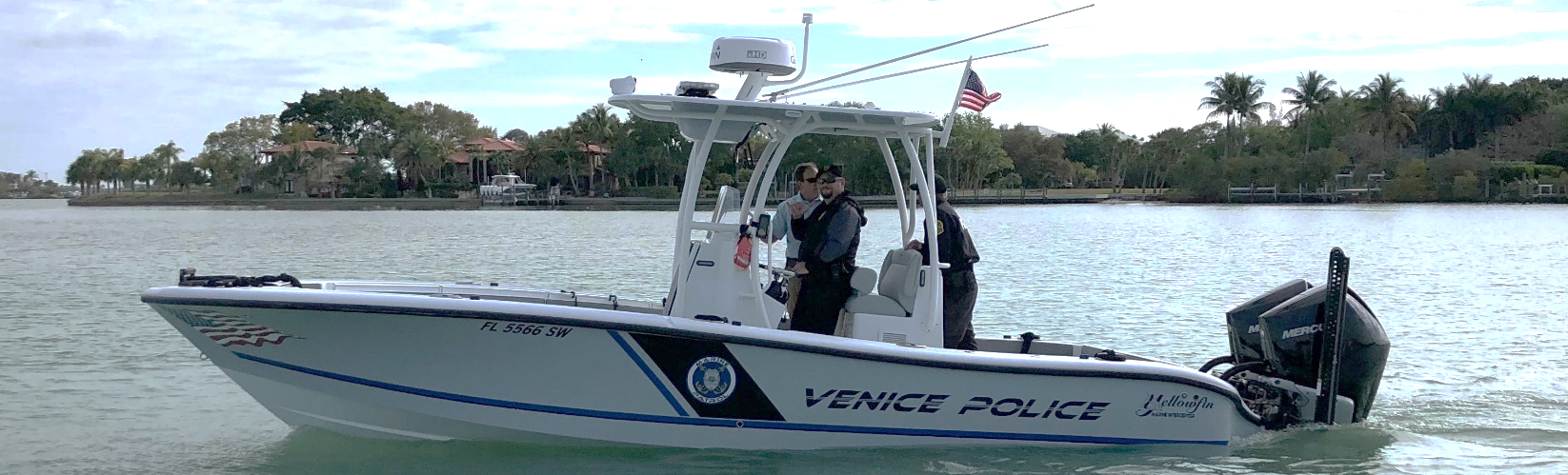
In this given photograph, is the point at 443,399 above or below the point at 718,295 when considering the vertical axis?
below

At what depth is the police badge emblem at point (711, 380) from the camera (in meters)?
6.17

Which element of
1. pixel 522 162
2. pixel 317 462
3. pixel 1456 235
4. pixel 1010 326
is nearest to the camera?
pixel 317 462

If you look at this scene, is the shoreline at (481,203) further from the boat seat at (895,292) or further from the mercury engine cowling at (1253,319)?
the boat seat at (895,292)

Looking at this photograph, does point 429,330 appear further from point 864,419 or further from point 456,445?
point 864,419

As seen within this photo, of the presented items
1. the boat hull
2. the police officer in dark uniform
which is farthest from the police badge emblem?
the police officer in dark uniform

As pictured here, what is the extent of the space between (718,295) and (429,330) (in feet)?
4.74

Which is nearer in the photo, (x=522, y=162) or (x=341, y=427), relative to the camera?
(x=341, y=427)

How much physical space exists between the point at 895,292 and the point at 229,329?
11.0ft

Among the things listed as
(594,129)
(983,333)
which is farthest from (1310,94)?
(983,333)

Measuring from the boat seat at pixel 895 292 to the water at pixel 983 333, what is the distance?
0.76m

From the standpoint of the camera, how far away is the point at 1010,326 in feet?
49.1

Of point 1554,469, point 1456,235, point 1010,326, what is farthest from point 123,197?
point 1554,469

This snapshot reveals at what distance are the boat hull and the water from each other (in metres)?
0.27

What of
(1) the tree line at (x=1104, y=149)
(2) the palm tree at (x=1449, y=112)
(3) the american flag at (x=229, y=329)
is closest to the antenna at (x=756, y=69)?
(3) the american flag at (x=229, y=329)
